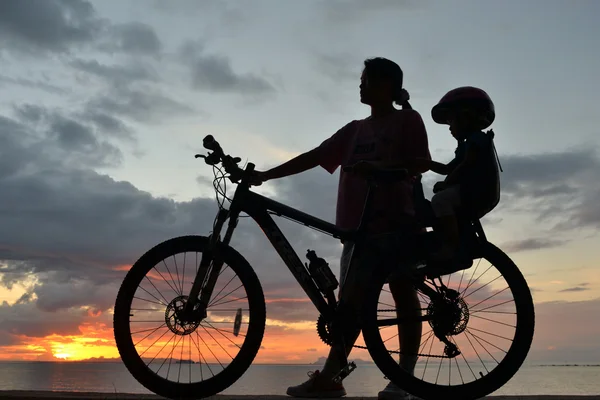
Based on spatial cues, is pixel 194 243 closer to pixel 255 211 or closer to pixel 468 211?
pixel 255 211

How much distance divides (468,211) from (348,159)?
1.08m

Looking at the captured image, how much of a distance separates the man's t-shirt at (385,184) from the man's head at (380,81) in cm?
17

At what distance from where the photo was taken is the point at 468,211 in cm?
404

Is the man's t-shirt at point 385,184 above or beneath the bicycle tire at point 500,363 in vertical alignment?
above

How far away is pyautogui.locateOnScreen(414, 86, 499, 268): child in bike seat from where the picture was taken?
396cm

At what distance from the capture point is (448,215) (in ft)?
13.0

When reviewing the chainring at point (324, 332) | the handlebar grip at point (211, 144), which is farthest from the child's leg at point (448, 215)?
the handlebar grip at point (211, 144)

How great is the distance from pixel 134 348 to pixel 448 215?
Result: 8.03 ft

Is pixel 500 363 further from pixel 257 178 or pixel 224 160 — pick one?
pixel 224 160

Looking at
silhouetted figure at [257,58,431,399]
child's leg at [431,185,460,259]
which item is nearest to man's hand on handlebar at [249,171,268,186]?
silhouetted figure at [257,58,431,399]

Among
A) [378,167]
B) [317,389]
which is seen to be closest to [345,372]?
[317,389]

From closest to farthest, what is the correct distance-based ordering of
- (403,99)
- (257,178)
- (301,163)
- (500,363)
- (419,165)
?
(500,363)
(419,165)
(257,178)
(403,99)
(301,163)

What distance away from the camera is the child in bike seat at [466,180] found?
13.0 feet

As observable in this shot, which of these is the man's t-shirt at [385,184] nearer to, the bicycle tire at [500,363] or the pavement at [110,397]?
the bicycle tire at [500,363]
